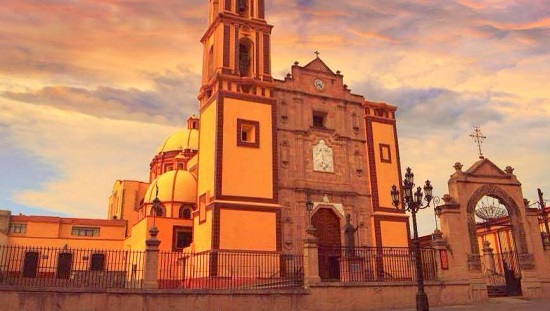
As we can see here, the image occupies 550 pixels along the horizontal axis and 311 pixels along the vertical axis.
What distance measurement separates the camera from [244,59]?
104 ft

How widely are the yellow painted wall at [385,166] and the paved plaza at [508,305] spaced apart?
1061 centimetres

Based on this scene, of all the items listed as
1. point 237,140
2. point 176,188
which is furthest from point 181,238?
point 237,140

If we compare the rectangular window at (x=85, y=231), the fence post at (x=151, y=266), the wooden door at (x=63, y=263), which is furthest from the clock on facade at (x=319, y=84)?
the rectangular window at (x=85, y=231)

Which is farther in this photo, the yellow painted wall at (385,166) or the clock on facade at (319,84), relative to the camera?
the clock on facade at (319,84)

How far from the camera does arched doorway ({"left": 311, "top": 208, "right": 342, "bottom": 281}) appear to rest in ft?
90.7

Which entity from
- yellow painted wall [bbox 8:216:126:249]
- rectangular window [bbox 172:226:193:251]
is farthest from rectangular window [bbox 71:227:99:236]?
rectangular window [bbox 172:226:193:251]

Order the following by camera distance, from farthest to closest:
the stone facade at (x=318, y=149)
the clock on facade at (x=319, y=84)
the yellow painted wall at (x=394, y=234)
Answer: the clock on facade at (x=319, y=84), the yellow painted wall at (x=394, y=234), the stone facade at (x=318, y=149)

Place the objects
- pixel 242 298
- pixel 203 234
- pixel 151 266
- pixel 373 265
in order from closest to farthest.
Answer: pixel 151 266, pixel 242 298, pixel 203 234, pixel 373 265

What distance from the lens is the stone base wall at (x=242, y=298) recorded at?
631 inches

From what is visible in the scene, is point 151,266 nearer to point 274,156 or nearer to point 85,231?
point 274,156

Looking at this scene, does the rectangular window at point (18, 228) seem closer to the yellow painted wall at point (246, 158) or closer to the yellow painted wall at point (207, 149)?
the yellow painted wall at point (207, 149)

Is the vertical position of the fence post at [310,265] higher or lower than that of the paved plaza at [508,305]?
higher

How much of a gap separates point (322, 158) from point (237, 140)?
→ 5951mm

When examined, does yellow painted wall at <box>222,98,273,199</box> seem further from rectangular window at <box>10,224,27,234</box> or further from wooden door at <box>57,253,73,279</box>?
rectangular window at <box>10,224,27,234</box>
